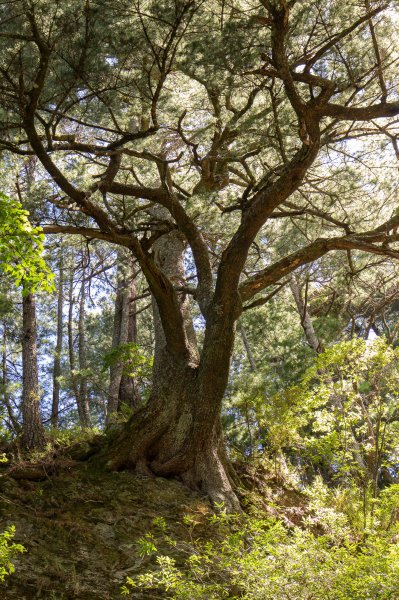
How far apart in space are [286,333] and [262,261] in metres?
3.42

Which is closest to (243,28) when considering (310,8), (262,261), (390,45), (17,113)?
(310,8)

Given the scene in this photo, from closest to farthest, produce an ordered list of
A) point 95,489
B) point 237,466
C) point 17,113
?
point 95,489 → point 17,113 → point 237,466

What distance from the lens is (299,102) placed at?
4254mm

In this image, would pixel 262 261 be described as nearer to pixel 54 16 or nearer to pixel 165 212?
pixel 165 212

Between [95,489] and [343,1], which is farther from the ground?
[343,1]

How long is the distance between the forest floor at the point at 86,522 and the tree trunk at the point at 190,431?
179mm

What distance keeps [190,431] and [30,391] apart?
7.59 ft

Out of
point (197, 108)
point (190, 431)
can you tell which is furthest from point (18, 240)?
point (197, 108)

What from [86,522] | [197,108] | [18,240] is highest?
[197,108]

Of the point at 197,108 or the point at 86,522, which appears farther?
the point at 197,108

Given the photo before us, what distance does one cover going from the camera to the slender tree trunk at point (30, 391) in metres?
5.87

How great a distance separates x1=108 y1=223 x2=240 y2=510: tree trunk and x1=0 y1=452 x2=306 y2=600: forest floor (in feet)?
0.59

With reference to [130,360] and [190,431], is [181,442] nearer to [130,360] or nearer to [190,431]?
[190,431]

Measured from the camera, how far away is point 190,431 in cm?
498
